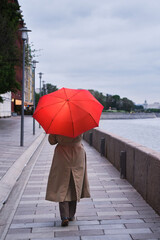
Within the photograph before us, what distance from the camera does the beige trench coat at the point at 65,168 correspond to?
3941 mm

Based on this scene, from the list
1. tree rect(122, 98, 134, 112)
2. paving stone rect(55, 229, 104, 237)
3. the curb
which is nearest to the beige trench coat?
paving stone rect(55, 229, 104, 237)

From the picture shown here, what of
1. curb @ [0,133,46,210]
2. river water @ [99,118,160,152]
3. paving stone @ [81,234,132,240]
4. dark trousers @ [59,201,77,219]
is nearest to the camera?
paving stone @ [81,234,132,240]

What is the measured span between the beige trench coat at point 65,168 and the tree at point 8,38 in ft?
67.0

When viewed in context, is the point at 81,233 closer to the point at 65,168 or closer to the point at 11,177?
the point at 65,168

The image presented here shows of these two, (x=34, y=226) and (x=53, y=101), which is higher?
(x=53, y=101)

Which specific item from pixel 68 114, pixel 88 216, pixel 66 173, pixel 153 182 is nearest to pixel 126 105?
pixel 153 182

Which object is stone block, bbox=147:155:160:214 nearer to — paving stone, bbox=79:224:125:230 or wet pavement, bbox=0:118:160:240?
wet pavement, bbox=0:118:160:240

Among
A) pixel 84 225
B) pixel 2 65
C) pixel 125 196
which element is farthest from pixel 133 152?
pixel 2 65

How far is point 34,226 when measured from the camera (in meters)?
4.22

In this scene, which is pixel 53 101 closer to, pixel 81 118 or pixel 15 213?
pixel 81 118

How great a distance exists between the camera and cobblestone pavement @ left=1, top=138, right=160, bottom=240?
3.90 metres

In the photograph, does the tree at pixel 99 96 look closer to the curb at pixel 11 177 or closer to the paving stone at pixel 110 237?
the curb at pixel 11 177

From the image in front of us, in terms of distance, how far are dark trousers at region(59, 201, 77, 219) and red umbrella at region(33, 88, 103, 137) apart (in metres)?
0.90

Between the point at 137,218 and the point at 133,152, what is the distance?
6.75 feet
